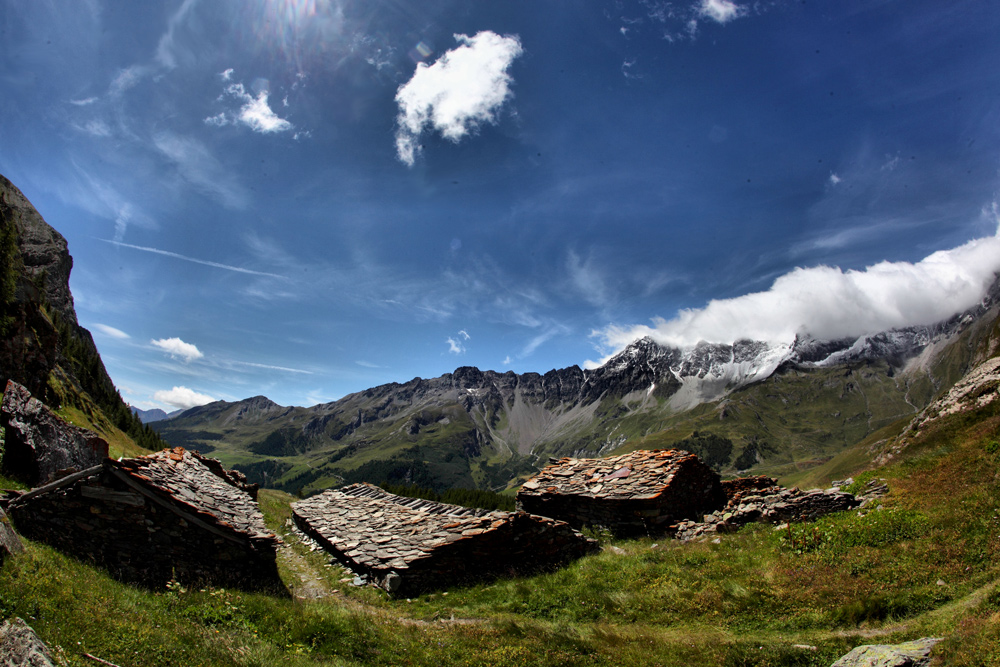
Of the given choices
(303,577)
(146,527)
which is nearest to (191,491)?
(146,527)

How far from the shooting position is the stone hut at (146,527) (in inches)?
447

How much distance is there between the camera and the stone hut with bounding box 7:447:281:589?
11359mm

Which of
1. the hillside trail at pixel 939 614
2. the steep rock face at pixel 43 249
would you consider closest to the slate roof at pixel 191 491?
the hillside trail at pixel 939 614

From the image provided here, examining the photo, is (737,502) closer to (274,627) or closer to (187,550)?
(274,627)

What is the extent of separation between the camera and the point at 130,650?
7.51m

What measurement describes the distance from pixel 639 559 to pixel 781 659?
7.71 meters

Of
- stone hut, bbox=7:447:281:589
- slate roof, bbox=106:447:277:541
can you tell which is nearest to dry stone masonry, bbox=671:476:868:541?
stone hut, bbox=7:447:281:589

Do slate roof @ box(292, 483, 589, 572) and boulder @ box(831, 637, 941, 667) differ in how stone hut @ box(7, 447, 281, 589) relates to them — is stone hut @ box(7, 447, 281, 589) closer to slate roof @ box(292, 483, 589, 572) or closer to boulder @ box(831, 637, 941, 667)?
slate roof @ box(292, 483, 589, 572)

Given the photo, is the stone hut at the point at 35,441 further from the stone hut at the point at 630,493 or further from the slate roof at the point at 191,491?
the stone hut at the point at 630,493

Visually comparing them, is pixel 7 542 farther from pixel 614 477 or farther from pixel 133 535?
pixel 614 477

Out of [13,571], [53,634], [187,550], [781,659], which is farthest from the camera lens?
[187,550]

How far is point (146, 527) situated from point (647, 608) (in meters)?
15.5

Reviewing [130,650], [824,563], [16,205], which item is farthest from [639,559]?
[16,205]

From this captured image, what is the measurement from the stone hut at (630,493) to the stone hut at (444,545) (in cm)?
314
